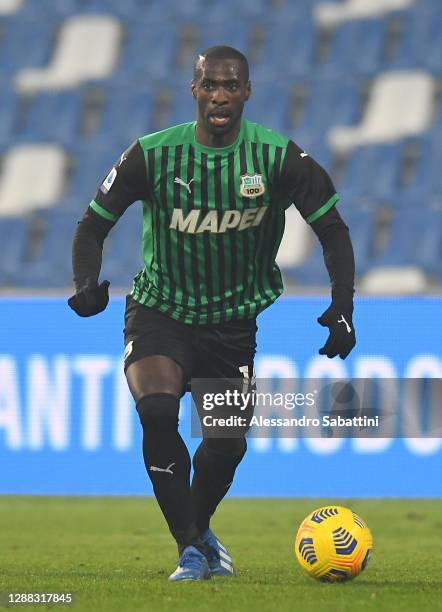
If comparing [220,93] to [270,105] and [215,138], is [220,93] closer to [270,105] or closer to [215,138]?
[215,138]

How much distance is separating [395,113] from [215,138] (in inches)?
374

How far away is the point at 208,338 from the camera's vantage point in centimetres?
510

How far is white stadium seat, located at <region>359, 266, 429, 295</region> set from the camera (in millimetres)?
12445

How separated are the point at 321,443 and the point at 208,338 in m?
4.02

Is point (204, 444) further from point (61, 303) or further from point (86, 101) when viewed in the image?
point (86, 101)

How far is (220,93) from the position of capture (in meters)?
4.87

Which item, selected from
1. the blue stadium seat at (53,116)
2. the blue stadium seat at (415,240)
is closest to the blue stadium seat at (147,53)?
the blue stadium seat at (53,116)

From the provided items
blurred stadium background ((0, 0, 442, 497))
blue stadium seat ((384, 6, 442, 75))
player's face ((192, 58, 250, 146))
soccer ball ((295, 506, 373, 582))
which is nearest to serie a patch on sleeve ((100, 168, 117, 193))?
player's face ((192, 58, 250, 146))

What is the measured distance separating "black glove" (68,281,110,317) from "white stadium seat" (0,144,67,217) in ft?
32.8

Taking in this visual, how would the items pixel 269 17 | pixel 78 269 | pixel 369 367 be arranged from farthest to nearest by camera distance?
1. pixel 269 17
2. pixel 369 367
3. pixel 78 269

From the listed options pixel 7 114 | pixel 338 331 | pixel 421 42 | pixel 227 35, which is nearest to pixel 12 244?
pixel 7 114

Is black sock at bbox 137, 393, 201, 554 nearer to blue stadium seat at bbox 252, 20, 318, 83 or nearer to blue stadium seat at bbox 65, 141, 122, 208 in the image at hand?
blue stadium seat at bbox 65, 141, 122, 208

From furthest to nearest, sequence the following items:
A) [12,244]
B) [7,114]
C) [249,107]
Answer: [7,114] < [249,107] < [12,244]

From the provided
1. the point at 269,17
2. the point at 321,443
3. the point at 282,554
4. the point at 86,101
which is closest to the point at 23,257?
the point at 86,101
